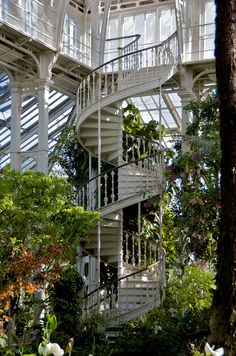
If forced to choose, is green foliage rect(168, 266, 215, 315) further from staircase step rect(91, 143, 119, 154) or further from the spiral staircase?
staircase step rect(91, 143, 119, 154)

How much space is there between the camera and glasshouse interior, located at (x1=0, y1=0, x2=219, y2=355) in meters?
10.6

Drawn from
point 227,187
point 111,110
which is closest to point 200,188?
point 111,110

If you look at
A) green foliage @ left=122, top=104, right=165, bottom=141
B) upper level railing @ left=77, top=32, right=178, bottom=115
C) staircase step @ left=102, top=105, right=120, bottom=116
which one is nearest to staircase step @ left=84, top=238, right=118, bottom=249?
staircase step @ left=102, top=105, right=120, bottom=116

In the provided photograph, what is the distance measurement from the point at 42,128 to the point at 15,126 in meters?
0.73

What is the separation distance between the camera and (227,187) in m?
6.26

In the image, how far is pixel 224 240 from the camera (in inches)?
247

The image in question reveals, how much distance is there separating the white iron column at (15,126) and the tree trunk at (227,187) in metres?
8.96

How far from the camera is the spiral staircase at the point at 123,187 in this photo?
12.3 m

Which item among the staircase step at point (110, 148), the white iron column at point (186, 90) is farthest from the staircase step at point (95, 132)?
the white iron column at point (186, 90)

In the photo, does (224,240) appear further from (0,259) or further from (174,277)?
(174,277)

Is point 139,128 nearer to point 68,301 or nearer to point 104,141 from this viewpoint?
point 104,141

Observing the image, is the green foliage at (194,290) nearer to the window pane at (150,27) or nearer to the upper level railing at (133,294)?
the upper level railing at (133,294)

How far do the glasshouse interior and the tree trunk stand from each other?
131 centimetres

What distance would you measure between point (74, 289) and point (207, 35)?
705 centimetres
